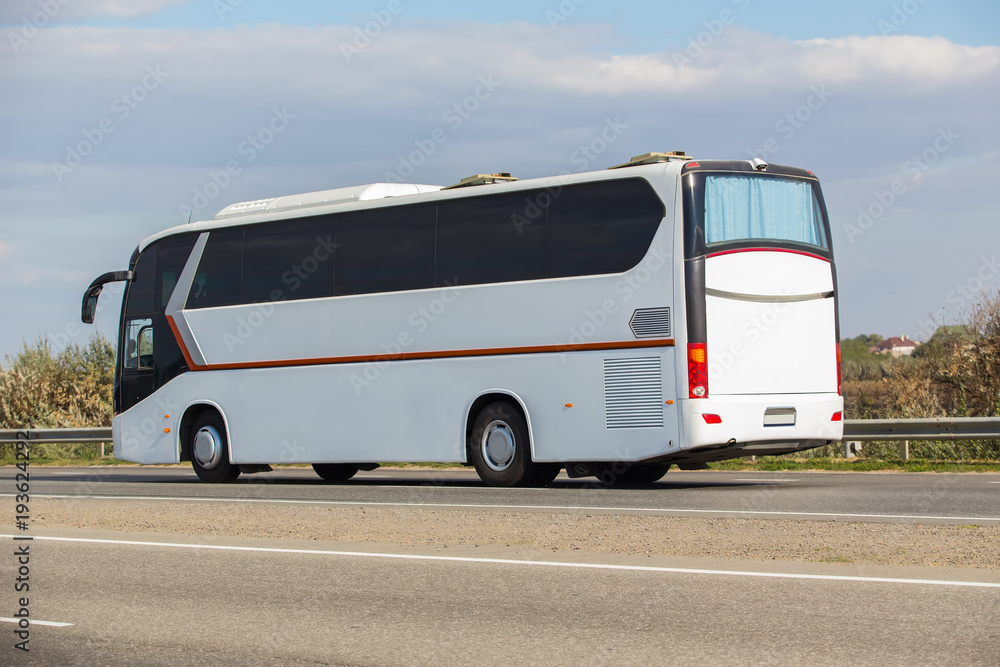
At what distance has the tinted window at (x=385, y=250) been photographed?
56.9ft

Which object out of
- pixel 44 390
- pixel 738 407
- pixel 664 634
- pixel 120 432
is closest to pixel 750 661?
pixel 664 634

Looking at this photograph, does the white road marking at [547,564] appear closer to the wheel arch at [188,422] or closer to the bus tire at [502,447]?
the bus tire at [502,447]

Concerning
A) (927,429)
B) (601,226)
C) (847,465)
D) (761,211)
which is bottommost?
(847,465)

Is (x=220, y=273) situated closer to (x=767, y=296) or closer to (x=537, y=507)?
(x=537, y=507)

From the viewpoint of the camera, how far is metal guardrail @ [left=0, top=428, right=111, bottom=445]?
94.4ft

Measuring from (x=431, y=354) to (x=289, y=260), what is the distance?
313 cm

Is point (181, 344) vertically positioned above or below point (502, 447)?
above

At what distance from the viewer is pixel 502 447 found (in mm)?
16703

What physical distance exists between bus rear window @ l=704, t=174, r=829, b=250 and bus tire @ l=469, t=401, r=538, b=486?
372 centimetres

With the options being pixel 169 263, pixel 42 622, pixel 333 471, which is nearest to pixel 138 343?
pixel 169 263

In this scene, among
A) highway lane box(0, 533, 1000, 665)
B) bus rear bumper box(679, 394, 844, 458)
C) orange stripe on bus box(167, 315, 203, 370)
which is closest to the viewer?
highway lane box(0, 533, 1000, 665)

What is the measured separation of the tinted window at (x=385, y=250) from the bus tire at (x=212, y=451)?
3512 millimetres

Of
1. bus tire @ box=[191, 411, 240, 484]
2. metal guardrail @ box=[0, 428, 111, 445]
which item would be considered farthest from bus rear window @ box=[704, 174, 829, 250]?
metal guardrail @ box=[0, 428, 111, 445]

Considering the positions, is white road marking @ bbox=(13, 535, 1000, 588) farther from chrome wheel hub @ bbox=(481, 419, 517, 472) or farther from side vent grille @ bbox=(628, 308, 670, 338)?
chrome wheel hub @ bbox=(481, 419, 517, 472)
